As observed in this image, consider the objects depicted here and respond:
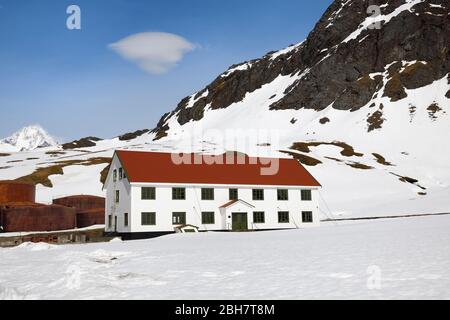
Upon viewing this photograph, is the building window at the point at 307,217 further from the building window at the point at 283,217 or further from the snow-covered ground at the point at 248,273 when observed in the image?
the snow-covered ground at the point at 248,273

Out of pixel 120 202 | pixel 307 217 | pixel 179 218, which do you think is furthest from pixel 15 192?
pixel 307 217

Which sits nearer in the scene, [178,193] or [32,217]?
[178,193]

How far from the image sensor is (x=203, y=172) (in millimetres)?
50281

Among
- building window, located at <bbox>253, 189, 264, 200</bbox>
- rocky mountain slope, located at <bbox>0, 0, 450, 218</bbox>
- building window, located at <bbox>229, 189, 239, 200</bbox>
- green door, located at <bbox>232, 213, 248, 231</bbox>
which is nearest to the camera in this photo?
green door, located at <bbox>232, 213, 248, 231</bbox>

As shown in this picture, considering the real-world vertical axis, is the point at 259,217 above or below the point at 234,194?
below

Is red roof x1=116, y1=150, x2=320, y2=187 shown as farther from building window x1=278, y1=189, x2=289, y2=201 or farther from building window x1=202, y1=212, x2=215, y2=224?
building window x1=202, y1=212, x2=215, y2=224

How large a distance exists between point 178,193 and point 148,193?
122 inches

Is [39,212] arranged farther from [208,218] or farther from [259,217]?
[259,217]

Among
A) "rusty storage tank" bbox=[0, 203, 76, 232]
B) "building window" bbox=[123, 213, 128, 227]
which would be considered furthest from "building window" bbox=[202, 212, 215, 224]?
"rusty storage tank" bbox=[0, 203, 76, 232]

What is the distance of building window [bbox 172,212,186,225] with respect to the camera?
4628 centimetres

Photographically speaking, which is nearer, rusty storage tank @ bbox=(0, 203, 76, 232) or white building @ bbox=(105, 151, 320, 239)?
white building @ bbox=(105, 151, 320, 239)

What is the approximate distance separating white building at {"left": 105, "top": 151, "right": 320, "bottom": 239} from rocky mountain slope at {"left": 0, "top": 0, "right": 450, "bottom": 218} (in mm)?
19405

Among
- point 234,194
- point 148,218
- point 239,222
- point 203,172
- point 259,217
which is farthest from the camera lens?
point 203,172

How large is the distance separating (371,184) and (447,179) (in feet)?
84.3
